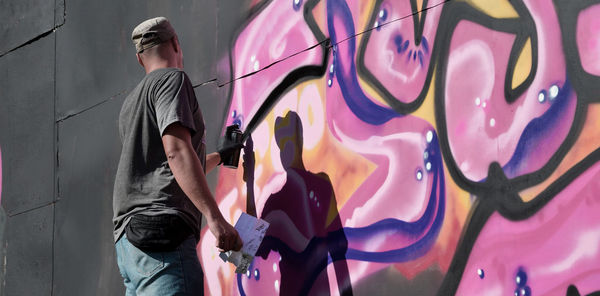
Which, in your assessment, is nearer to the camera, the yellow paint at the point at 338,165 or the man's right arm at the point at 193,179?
the man's right arm at the point at 193,179

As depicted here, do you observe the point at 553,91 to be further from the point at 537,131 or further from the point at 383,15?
the point at 383,15

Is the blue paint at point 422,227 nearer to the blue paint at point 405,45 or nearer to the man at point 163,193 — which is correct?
the blue paint at point 405,45

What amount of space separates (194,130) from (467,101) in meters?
1.06

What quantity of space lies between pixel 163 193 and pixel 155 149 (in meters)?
0.21

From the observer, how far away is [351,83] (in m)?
4.31

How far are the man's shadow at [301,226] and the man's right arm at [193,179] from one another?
1.99 feet

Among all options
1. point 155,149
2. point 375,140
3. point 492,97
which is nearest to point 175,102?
point 155,149

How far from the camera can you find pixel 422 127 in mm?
3947

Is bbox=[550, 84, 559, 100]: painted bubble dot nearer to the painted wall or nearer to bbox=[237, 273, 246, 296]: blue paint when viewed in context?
the painted wall

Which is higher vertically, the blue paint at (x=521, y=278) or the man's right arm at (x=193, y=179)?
the man's right arm at (x=193, y=179)

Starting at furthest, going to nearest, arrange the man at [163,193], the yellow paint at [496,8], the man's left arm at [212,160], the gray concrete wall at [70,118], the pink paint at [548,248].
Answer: the gray concrete wall at [70,118] → the man's left arm at [212,160] → the man at [163,193] → the yellow paint at [496,8] → the pink paint at [548,248]

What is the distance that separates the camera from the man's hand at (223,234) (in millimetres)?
3727

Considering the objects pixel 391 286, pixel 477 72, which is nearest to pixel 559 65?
pixel 477 72

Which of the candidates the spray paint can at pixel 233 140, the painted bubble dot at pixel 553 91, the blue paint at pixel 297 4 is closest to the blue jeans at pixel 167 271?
the spray paint can at pixel 233 140
